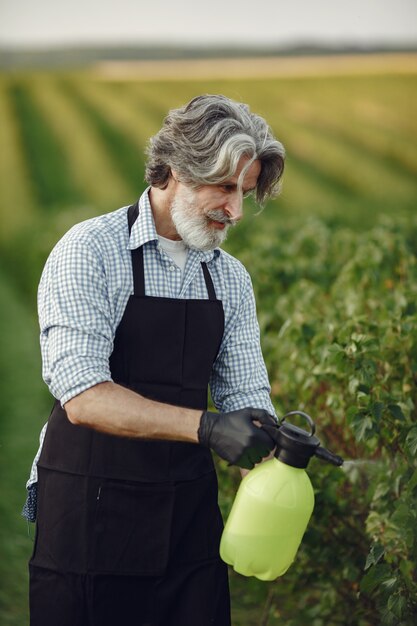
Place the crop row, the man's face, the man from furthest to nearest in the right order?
the crop row
the man's face
the man

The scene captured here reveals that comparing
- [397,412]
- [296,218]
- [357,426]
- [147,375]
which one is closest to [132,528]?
[147,375]

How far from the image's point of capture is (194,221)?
9.25ft

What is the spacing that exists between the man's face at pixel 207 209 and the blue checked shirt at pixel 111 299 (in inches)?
3.2

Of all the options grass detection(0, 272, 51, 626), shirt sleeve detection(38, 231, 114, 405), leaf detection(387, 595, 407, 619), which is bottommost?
grass detection(0, 272, 51, 626)

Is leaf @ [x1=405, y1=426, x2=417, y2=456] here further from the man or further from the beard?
the beard

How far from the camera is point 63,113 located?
13.9 metres

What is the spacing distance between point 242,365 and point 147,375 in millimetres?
379

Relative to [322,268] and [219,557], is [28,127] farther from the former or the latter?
[219,557]

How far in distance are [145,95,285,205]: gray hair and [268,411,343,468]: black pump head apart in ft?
2.29

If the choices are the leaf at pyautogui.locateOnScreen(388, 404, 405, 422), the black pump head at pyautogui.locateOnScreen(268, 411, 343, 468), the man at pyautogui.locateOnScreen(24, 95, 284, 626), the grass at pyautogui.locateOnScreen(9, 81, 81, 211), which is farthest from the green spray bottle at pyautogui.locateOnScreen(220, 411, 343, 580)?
the grass at pyautogui.locateOnScreen(9, 81, 81, 211)

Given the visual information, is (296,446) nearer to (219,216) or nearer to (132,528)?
(132,528)

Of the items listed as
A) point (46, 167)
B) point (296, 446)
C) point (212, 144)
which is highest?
point (212, 144)

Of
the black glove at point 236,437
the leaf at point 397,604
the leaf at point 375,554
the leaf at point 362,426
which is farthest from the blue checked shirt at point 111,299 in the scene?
the leaf at point 397,604

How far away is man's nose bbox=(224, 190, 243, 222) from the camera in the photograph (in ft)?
9.28
